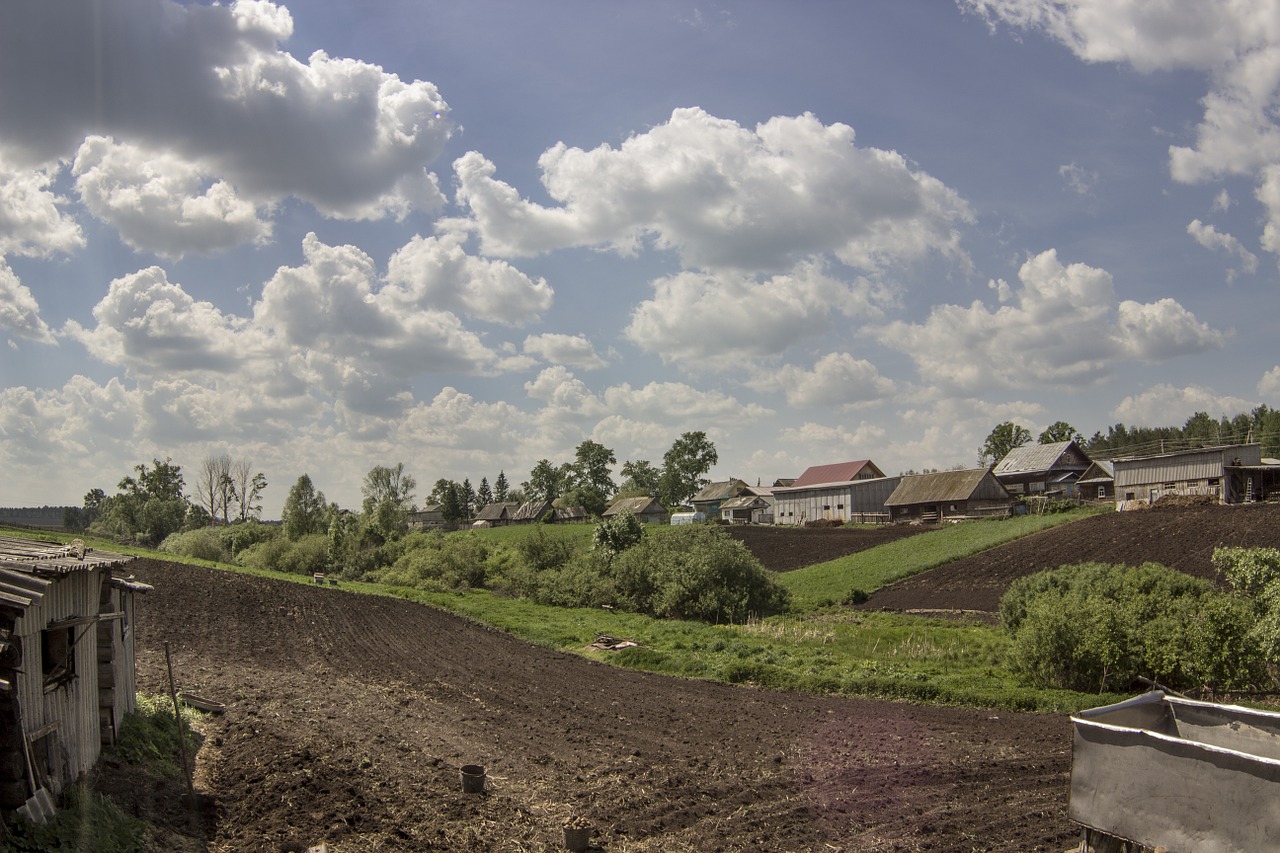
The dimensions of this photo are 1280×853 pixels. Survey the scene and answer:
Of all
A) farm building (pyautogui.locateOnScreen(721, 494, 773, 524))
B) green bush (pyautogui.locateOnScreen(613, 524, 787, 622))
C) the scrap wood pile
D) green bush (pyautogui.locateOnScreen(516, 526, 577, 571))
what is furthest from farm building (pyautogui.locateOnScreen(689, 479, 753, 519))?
the scrap wood pile

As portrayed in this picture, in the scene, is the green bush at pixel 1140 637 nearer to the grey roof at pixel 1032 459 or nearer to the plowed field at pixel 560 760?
the plowed field at pixel 560 760

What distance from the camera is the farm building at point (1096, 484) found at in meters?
68.0

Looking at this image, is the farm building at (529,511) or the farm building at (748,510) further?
the farm building at (529,511)

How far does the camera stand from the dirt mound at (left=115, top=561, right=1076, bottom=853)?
1112cm

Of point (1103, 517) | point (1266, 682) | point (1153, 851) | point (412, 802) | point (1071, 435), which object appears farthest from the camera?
point (1071, 435)

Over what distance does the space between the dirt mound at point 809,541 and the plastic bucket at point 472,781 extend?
136 feet

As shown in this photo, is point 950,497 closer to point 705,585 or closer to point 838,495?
point 838,495

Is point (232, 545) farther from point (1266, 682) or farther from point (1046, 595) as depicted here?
point (1266, 682)

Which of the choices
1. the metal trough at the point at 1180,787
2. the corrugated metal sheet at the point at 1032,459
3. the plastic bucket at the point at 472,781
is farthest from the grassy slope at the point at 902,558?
the metal trough at the point at 1180,787

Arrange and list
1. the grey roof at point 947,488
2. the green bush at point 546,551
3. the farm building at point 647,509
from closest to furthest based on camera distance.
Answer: the green bush at point 546,551
the grey roof at point 947,488
the farm building at point 647,509

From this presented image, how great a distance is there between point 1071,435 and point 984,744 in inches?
4803

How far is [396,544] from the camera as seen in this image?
205 ft

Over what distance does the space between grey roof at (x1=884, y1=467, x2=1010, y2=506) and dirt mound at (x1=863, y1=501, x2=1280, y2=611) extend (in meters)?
18.7

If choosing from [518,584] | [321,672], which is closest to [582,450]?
[518,584]
